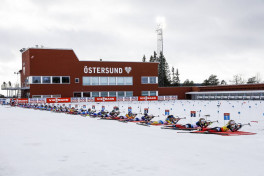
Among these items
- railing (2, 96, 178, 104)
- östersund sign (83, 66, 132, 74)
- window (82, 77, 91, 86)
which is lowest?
railing (2, 96, 178, 104)

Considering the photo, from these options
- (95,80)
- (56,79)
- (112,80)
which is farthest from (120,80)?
(56,79)

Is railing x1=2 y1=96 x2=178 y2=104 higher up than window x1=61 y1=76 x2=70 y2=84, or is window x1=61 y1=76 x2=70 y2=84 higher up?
window x1=61 y1=76 x2=70 y2=84

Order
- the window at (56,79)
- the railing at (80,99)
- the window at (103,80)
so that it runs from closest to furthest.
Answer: the railing at (80,99), the window at (56,79), the window at (103,80)

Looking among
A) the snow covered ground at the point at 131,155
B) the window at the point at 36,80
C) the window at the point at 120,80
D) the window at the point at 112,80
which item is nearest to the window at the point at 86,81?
the window at the point at 112,80

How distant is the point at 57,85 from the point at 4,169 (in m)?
71.6

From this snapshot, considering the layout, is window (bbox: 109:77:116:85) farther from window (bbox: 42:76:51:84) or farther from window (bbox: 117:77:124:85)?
window (bbox: 42:76:51:84)

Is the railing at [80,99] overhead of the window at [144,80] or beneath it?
beneath

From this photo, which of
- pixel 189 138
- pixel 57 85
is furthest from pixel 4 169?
pixel 57 85

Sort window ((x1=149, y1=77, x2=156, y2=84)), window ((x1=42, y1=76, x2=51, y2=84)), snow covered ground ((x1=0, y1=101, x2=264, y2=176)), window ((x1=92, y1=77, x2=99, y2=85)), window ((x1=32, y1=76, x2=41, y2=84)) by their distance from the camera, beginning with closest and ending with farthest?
snow covered ground ((x1=0, y1=101, x2=264, y2=176))
window ((x1=32, y1=76, x2=41, y2=84))
window ((x1=42, y1=76, x2=51, y2=84))
window ((x1=92, y1=77, x2=99, y2=85))
window ((x1=149, y1=77, x2=156, y2=84))

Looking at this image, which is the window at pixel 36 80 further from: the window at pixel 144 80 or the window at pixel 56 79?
the window at pixel 144 80

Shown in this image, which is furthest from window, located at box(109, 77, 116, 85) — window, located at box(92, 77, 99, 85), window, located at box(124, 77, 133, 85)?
window, located at box(92, 77, 99, 85)

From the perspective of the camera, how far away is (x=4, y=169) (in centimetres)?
1077

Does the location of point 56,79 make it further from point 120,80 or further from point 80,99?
point 120,80

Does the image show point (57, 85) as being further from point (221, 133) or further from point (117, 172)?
point (117, 172)
